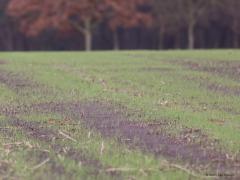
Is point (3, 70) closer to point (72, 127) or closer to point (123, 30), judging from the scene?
point (72, 127)

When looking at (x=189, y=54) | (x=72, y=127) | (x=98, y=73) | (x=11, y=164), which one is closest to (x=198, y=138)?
(x=72, y=127)

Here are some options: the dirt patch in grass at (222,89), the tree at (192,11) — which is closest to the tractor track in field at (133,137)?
the dirt patch in grass at (222,89)

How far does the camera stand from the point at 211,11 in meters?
53.5

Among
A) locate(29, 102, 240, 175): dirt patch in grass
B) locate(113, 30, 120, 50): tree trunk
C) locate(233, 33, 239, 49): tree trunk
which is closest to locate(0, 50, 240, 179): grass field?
locate(29, 102, 240, 175): dirt patch in grass

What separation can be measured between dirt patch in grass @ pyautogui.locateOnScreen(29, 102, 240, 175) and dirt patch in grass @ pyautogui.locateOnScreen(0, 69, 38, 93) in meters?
3.54

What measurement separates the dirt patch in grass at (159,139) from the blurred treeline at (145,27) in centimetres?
4134

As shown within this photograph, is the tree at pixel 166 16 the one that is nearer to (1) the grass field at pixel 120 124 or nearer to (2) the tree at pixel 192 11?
(2) the tree at pixel 192 11

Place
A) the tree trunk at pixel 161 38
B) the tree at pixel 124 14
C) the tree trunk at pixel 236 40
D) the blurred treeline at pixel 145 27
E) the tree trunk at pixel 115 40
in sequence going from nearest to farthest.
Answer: the blurred treeline at pixel 145 27 → the tree at pixel 124 14 → the tree trunk at pixel 161 38 → the tree trunk at pixel 236 40 → the tree trunk at pixel 115 40

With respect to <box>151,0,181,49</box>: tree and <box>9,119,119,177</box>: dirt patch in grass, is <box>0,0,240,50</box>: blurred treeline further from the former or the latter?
<box>9,119,119,177</box>: dirt patch in grass

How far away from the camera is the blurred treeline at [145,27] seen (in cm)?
5297

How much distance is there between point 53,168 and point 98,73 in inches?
456

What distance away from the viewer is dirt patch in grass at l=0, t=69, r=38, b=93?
49.8 feet

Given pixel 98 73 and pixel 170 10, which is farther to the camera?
pixel 170 10

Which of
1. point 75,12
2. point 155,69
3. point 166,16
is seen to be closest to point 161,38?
point 166,16
